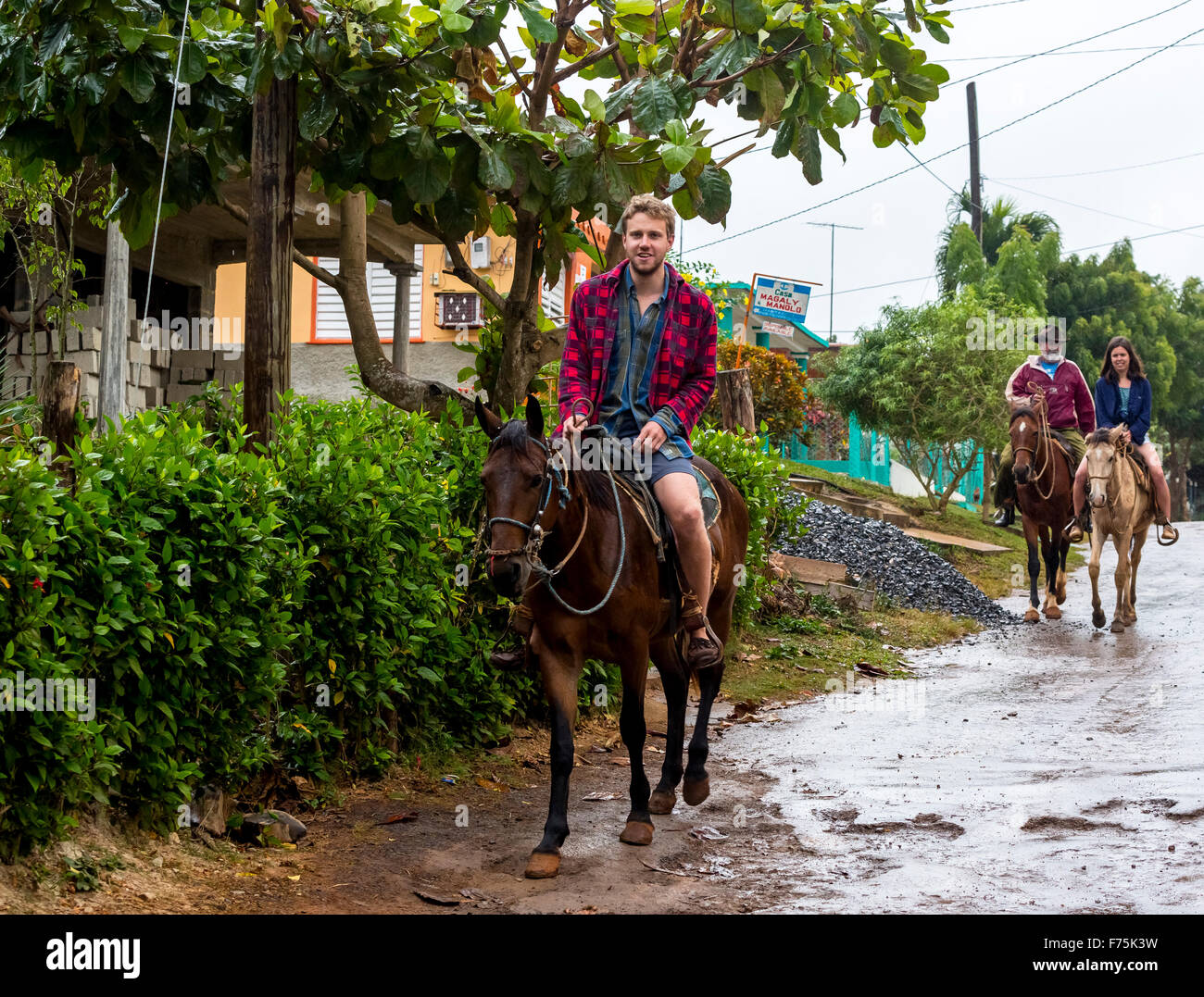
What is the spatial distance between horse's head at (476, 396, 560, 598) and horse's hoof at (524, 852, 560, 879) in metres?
1.23

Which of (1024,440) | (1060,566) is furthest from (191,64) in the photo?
(1060,566)

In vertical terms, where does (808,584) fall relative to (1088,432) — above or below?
below

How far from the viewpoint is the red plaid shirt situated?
6789 mm

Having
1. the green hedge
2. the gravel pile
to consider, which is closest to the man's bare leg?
the green hedge

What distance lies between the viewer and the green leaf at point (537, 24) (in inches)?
261

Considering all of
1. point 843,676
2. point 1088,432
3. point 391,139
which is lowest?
point 843,676

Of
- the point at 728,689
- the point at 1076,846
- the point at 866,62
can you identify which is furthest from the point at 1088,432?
the point at 1076,846

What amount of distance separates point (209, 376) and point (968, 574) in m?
12.5

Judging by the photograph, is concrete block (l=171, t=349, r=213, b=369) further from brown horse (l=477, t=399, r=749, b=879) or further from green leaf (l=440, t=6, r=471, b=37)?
brown horse (l=477, t=399, r=749, b=879)

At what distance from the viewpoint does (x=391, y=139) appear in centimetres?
730

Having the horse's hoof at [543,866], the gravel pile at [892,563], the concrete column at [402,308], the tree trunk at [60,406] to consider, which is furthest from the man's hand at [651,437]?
the concrete column at [402,308]

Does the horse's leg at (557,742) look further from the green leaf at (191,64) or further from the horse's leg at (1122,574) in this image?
the horse's leg at (1122,574)
